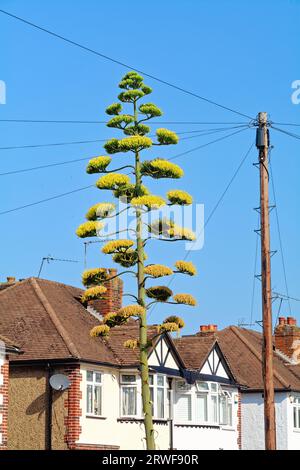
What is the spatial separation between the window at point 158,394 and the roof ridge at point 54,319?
4.62 metres

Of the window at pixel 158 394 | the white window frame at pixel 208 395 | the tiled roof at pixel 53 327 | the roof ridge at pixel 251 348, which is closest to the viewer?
the tiled roof at pixel 53 327

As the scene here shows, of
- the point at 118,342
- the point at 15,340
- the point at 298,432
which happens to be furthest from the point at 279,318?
the point at 15,340

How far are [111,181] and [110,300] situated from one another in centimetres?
1276

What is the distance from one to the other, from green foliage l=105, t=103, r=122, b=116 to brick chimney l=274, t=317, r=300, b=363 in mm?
28438

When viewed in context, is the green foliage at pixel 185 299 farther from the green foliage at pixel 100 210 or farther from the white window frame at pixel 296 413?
the white window frame at pixel 296 413

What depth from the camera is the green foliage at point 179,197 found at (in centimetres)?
2850

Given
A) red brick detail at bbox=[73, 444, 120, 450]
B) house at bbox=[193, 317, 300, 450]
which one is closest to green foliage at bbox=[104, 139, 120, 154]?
red brick detail at bbox=[73, 444, 120, 450]

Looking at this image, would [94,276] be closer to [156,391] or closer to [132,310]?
[132,310]

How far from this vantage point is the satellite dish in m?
33.6

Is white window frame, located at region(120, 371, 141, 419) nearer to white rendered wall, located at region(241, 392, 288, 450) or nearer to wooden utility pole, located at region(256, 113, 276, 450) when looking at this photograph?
wooden utility pole, located at region(256, 113, 276, 450)

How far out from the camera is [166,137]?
1146 inches

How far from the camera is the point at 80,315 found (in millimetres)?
39156

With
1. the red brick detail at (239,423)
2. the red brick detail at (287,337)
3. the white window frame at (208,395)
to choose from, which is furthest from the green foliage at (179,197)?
the red brick detail at (287,337)
